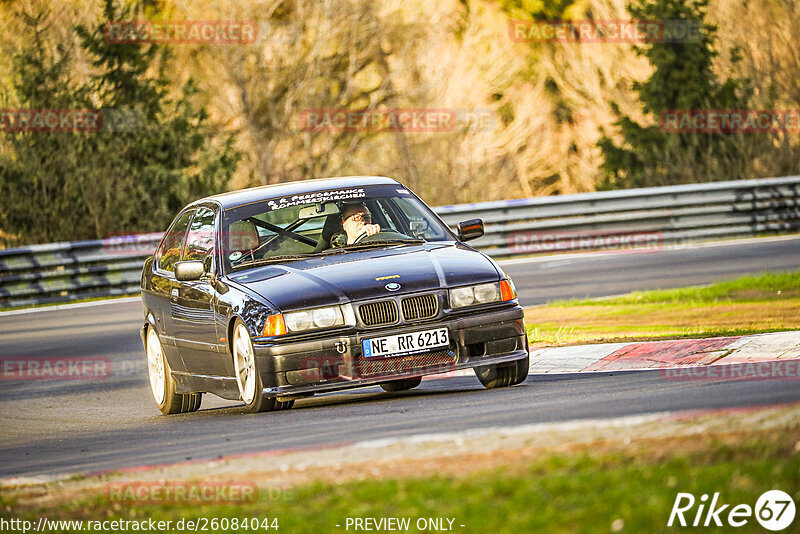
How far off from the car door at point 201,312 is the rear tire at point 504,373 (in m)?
1.92

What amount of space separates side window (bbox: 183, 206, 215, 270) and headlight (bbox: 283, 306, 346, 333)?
1575mm

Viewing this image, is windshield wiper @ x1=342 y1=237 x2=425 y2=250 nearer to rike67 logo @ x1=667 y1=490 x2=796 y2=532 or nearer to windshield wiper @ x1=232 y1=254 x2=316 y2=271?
windshield wiper @ x1=232 y1=254 x2=316 y2=271

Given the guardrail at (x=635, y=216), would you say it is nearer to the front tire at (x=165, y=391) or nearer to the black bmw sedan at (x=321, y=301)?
the front tire at (x=165, y=391)

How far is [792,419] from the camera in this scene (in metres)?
5.71

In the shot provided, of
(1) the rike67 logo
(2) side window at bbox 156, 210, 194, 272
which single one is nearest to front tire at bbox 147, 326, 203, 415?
(2) side window at bbox 156, 210, 194, 272

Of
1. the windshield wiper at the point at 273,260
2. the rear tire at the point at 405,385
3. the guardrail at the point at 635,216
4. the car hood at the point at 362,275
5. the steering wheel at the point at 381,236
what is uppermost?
the steering wheel at the point at 381,236

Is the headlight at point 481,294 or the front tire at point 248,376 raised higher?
Result: the headlight at point 481,294

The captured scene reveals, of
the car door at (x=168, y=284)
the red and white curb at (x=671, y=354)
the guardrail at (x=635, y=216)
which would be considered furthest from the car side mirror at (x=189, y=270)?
the guardrail at (x=635, y=216)

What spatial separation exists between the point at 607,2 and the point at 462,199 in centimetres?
1205

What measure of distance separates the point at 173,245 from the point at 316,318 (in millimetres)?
2972

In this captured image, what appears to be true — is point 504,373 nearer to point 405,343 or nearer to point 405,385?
point 405,343

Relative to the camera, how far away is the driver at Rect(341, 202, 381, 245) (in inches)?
401

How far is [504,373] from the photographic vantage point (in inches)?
380

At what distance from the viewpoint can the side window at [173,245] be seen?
36.8 ft
